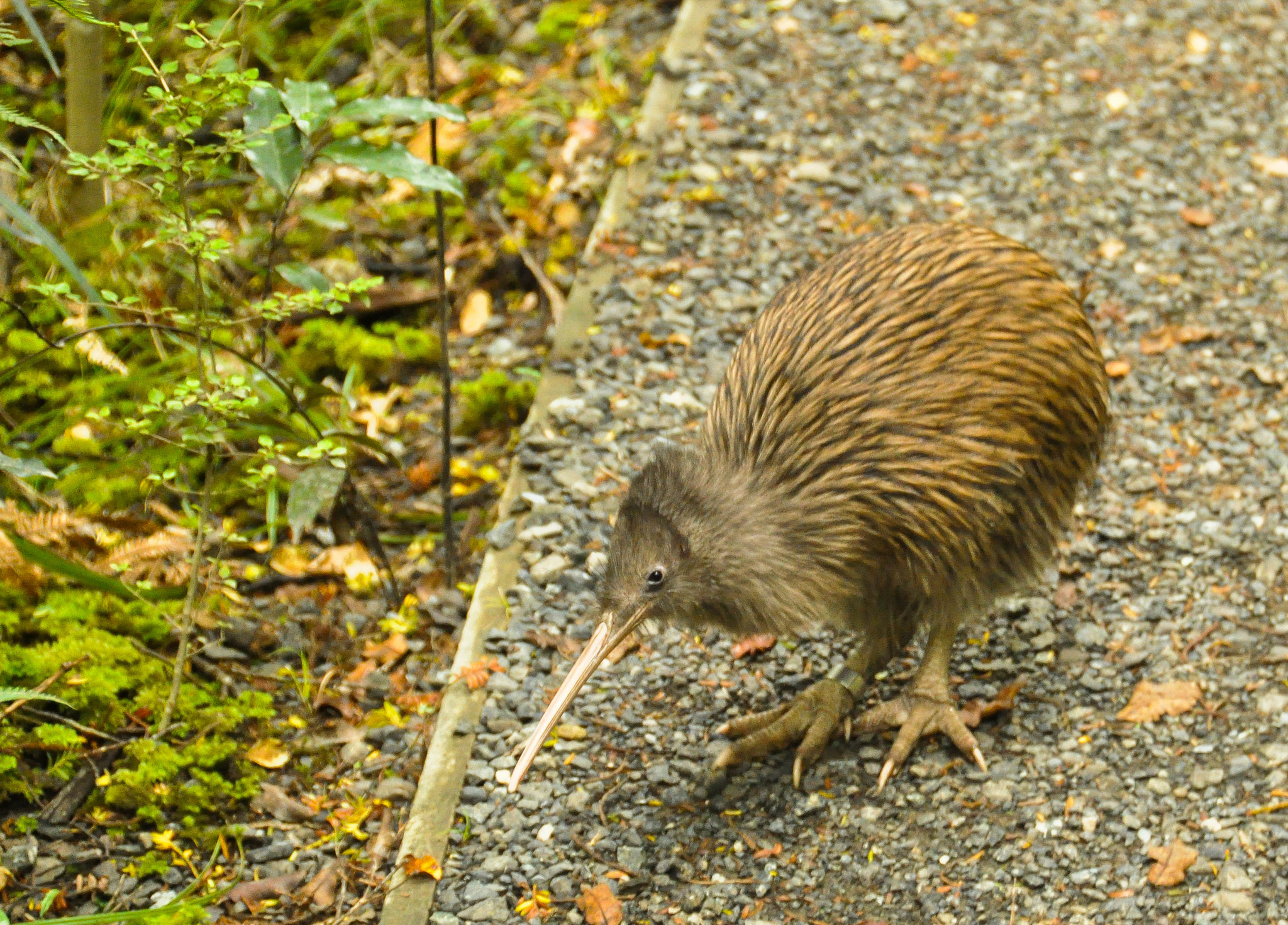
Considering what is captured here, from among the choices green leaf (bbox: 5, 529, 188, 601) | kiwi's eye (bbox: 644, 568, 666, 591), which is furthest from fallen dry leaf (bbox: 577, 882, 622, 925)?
green leaf (bbox: 5, 529, 188, 601)

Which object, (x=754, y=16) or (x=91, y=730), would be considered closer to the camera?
(x=91, y=730)

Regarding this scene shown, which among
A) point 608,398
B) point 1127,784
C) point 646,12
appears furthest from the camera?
point 646,12

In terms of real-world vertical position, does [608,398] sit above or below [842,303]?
below

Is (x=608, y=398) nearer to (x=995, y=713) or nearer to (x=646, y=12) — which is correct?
(x=995, y=713)

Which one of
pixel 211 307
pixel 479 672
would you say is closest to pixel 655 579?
pixel 479 672

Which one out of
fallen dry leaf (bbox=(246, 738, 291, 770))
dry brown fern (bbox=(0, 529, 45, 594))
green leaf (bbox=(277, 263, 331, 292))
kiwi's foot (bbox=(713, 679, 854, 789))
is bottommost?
fallen dry leaf (bbox=(246, 738, 291, 770))

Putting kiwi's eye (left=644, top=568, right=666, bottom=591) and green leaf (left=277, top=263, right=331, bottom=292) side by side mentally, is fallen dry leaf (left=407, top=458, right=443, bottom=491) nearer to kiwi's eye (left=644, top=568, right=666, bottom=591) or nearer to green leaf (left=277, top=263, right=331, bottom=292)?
green leaf (left=277, top=263, right=331, bottom=292)

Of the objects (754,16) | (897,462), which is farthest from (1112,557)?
(754,16)

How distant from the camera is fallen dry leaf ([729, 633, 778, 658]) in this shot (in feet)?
12.4

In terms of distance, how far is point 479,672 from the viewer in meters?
3.63

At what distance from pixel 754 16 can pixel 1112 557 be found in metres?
2.82

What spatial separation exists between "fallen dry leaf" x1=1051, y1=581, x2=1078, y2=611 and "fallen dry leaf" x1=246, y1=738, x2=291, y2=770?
2009 mm

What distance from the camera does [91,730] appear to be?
3289mm

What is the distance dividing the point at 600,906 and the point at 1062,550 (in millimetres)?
1680
